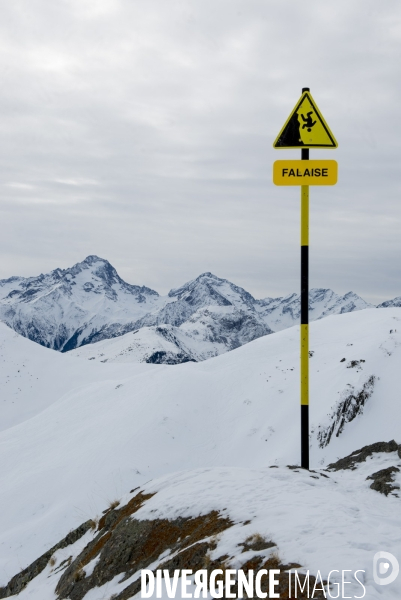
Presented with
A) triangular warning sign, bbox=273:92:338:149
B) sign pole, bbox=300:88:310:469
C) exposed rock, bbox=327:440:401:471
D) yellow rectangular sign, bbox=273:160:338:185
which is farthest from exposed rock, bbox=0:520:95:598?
triangular warning sign, bbox=273:92:338:149

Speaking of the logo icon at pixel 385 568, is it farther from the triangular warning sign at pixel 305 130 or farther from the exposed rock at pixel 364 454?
the triangular warning sign at pixel 305 130

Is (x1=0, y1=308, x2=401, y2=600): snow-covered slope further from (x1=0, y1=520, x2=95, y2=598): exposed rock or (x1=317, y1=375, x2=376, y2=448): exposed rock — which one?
(x1=0, y1=520, x2=95, y2=598): exposed rock

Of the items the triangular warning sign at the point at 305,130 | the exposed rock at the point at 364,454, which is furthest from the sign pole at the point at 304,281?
the exposed rock at the point at 364,454

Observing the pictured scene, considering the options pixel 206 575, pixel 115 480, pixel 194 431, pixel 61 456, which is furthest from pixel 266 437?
pixel 206 575

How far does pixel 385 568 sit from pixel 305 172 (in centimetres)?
663

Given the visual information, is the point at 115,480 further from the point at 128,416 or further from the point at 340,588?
the point at 340,588

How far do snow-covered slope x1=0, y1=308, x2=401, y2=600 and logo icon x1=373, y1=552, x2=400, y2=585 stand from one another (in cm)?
1236

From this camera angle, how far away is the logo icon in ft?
15.0

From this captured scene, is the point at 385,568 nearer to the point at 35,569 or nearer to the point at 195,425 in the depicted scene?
the point at 35,569

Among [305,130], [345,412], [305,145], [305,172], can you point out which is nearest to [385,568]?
[305,172]

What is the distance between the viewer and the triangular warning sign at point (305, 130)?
886 cm

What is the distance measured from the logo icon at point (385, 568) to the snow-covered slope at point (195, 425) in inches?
487

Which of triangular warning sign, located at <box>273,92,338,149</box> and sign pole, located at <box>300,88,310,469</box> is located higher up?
triangular warning sign, located at <box>273,92,338,149</box>

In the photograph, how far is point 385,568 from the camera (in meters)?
4.75
